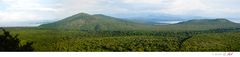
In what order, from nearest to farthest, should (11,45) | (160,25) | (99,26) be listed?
(11,45) → (160,25) → (99,26)

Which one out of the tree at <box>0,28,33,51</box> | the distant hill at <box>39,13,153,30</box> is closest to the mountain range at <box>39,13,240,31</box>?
the distant hill at <box>39,13,153,30</box>

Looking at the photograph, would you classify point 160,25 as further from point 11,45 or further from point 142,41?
point 11,45

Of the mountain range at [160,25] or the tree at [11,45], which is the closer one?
the tree at [11,45]

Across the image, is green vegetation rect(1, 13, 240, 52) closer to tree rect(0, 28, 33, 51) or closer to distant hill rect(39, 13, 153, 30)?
distant hill rect(39, 13, 153, 30)

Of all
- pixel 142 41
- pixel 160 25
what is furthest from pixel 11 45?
pixel 160 25

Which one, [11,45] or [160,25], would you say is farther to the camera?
[160,25]

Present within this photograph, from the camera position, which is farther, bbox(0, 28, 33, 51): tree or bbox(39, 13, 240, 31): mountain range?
bbox(39, 13, 240, 31): mountain range

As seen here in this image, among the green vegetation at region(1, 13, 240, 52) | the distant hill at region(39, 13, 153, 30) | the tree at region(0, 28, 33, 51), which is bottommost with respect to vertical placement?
the distant hill at region(39, 13, 153, 30)

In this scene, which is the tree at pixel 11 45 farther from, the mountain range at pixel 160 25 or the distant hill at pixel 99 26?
the distant hill at pixel 99 26

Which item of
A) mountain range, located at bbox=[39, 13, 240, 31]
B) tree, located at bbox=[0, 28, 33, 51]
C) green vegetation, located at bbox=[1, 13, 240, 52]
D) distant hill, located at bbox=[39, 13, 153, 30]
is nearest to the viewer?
tree, located at bbox=[0, 28, 33, 51]

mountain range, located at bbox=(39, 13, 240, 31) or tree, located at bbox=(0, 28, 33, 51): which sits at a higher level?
tree, located at bbox=(0, 28, 33, 51)

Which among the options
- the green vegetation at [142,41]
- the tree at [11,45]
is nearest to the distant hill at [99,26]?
the green vegetation at [142,41]
